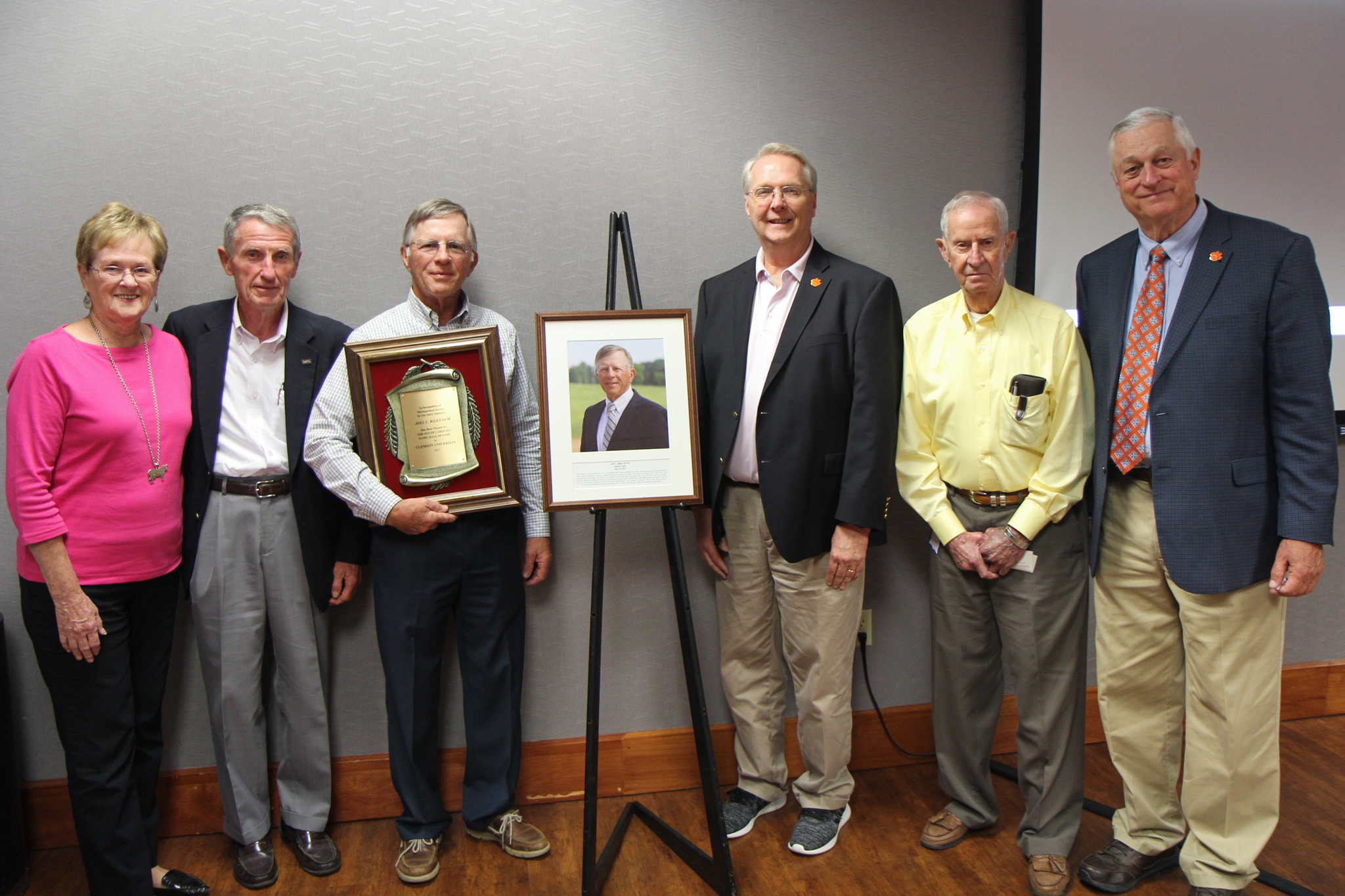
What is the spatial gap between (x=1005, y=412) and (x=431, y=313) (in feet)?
4.78

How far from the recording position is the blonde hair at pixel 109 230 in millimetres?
1848

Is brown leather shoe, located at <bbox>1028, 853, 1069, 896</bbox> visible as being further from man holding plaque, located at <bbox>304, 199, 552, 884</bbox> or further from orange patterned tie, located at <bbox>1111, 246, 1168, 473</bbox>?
man holding plaque, located at <bbox>304, 199, 552, 884</bbox>

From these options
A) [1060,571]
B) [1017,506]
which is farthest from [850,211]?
[1060,571]

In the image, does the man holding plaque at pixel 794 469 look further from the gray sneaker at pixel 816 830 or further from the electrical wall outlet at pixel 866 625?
the electrical wall outlet at pixel 866 625

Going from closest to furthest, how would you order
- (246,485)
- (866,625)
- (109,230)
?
(109,230) → (246,485) → (866,625)

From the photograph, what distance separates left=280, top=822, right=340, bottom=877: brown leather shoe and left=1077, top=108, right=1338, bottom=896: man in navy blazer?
1939 millimetres

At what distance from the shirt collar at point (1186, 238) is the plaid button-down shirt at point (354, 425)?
1.55 metres

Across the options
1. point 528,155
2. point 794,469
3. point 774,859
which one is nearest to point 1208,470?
point 794,469

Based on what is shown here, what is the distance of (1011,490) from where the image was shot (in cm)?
208

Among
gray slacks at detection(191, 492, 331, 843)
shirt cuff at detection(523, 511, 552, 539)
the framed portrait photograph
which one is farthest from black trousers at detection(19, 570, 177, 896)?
the framed portrait photograph

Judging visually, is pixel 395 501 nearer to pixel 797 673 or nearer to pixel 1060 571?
pixel 797 673

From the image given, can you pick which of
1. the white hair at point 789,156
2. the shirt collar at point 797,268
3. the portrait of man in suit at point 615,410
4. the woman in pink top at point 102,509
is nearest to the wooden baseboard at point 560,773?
the woman in pink top at point 102,509

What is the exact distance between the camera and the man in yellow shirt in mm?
2035

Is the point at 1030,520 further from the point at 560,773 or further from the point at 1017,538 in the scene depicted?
the point at 560,773
